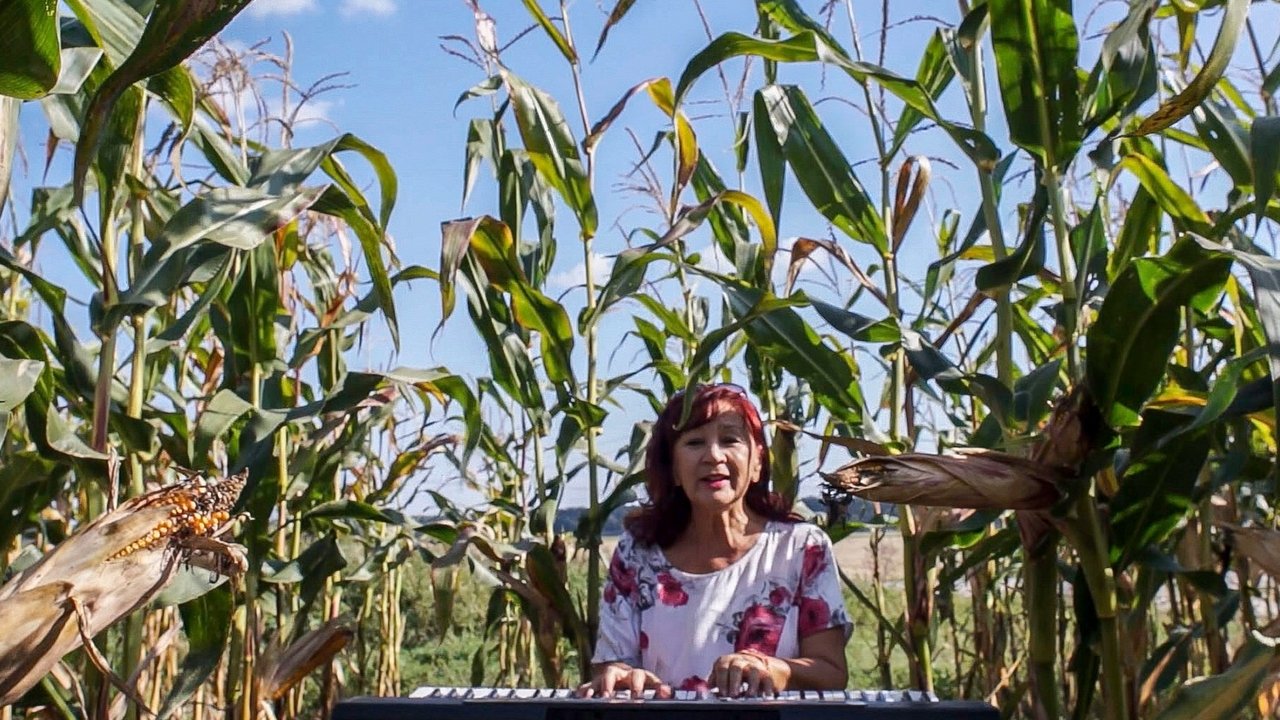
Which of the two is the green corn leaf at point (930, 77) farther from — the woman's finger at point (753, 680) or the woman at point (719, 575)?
the woman's finger at point (753, 680)

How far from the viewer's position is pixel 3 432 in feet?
4.76

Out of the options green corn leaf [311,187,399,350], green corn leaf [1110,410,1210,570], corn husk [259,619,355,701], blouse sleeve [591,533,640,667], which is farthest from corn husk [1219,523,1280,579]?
corn husk [259,619,355,701]

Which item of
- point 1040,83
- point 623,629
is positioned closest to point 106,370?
point 623,629

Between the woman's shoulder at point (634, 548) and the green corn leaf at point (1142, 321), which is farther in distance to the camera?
the woman's shoulder at point (634, 548)

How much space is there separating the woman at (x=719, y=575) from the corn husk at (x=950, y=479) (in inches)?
22.8

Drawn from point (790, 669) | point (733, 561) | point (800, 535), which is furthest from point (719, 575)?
point (790, 669)

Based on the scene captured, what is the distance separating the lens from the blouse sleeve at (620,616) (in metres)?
2.09

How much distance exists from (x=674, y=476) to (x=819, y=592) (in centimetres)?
38

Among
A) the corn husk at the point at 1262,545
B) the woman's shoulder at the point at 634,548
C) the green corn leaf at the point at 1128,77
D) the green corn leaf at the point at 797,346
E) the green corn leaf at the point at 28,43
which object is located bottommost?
the corn husk at the point at 1262,545

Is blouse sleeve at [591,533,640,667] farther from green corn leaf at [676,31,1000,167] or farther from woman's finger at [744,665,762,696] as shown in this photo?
green corn leaf at [676,31,1000,167]

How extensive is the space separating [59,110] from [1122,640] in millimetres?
1822

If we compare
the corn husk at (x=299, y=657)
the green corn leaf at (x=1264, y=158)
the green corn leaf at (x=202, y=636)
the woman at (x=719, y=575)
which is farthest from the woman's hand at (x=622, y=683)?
the corn husk at (x=299, y=657)

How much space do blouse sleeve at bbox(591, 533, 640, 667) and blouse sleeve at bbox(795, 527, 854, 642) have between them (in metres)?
0.30

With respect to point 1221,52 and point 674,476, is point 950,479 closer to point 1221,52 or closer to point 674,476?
point 1221,52
